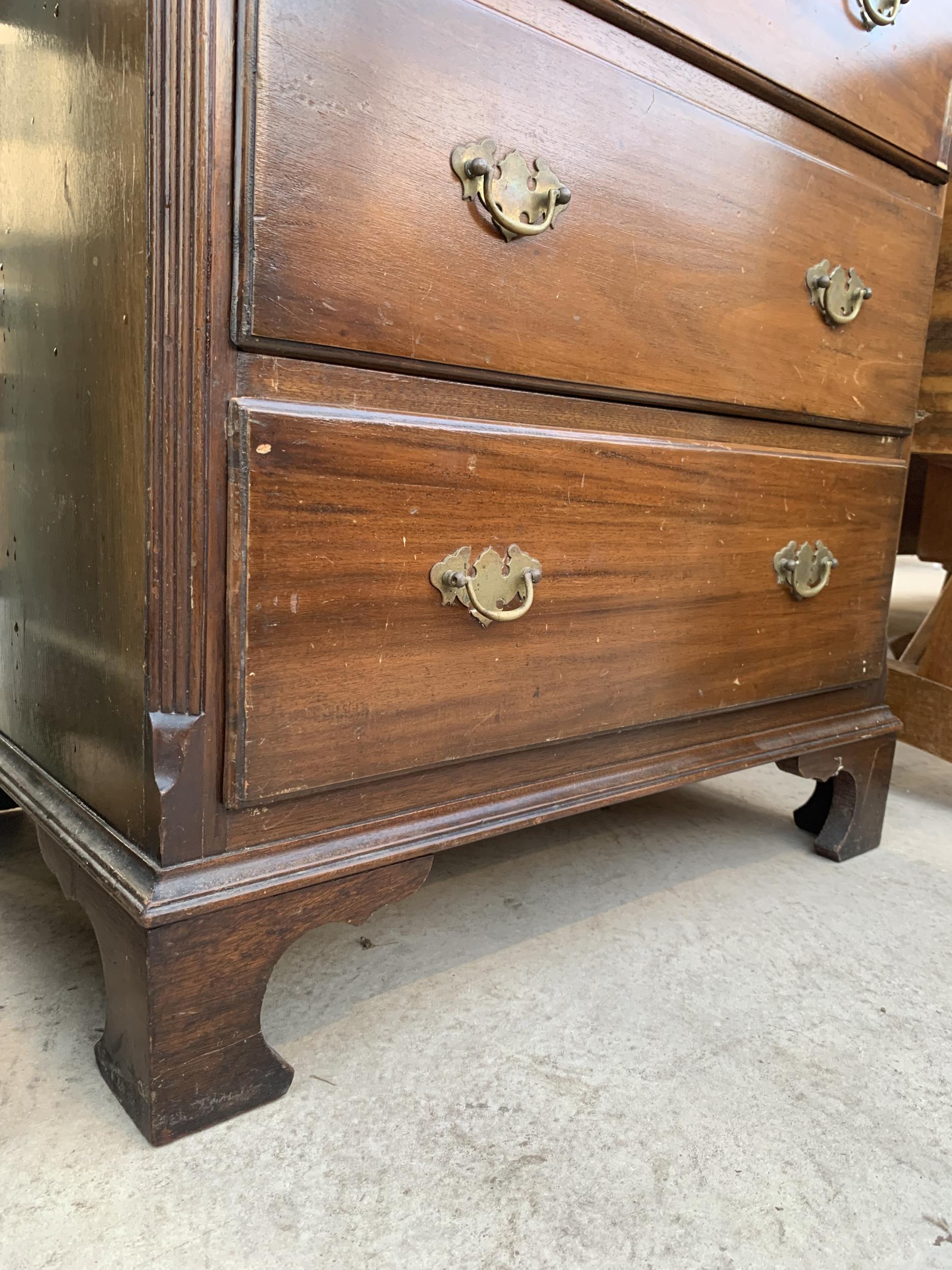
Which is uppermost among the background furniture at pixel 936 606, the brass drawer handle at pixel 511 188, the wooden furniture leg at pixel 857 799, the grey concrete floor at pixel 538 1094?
the brass drawer handle at pixel 511 188

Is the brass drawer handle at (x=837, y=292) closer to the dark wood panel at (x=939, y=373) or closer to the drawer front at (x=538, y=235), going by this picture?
the drawer front at (x=538, y=235)

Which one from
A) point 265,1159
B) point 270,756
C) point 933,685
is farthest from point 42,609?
point 933,685

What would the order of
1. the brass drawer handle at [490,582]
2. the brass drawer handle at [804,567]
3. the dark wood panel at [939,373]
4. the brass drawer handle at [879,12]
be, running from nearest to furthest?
1. the brass drawer handle at [490,582]
2. the brass drawer handle at [879,12]
3. the brass drawer handle at [804,567]
4. the dark wood panel at [939,373]

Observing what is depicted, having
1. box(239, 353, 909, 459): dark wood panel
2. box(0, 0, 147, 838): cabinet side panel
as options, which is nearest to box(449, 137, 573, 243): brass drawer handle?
box(239, 353, 909, 459): dark wood panel

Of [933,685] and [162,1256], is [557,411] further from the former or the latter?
[933,685]

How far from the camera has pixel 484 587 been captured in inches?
31.5

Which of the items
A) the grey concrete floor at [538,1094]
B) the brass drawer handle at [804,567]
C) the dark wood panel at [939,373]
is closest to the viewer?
the grey concrete floor at [538,1094]

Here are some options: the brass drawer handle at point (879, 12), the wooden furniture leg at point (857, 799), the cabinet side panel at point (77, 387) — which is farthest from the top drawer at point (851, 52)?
the wooden furniture leg at point (857, 799)

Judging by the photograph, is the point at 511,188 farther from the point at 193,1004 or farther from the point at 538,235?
the point at 193,1004

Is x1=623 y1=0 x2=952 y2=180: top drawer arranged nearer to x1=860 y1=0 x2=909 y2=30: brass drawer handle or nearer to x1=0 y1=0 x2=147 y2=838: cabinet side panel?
x1=860 y1=0 x2=909 y2=30: brass drawer handle

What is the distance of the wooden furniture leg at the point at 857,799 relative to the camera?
130cm

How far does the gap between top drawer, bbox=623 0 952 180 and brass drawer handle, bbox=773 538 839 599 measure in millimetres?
465

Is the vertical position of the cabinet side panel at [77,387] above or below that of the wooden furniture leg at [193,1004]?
above

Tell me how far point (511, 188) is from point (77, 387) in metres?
0.38
